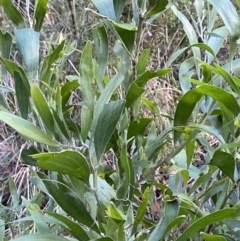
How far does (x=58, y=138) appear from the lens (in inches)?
22.8

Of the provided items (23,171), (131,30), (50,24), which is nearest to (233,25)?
(131,30)

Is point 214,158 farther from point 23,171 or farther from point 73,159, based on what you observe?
point 23,171

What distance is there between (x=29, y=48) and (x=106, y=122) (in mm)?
197

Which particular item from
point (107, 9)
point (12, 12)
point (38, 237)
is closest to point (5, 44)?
point (12, 12)

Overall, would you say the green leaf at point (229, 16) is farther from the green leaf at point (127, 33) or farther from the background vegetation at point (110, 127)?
the green leaf at point (127, 33)

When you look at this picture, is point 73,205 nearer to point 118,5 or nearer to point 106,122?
point 106,122

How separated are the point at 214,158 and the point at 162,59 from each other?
1441 millimetres

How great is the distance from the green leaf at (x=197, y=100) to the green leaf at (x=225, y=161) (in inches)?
2.2

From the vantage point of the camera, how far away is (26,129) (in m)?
0.50

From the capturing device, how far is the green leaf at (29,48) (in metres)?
0.64

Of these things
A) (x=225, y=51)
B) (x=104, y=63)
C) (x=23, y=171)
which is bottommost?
(x=23, y=171)

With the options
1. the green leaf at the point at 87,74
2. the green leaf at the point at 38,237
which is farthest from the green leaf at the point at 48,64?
the green leaf at the point at 38,237

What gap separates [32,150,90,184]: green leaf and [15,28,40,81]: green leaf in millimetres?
188

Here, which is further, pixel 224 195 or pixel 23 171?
pixel 23 171
